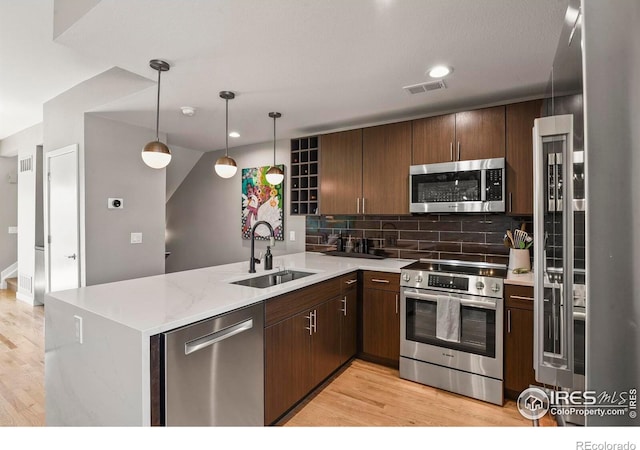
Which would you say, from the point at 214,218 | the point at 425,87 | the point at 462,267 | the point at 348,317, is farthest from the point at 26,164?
the point at 462,267

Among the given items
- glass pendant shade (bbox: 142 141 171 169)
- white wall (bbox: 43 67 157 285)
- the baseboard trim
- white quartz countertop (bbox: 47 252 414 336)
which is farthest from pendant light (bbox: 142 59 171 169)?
the baseboard trim

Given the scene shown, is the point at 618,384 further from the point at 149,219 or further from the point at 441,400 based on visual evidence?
the point at 149,219

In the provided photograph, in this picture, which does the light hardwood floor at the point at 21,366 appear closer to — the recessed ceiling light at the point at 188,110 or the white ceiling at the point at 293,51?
the white ceiling at the point at 293,51

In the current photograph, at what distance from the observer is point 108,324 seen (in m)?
1.40

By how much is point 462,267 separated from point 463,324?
0.60 meters

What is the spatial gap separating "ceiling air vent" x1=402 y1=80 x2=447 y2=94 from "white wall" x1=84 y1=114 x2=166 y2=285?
289 centimetres

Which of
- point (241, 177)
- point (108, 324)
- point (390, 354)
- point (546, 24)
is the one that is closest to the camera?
point (108, 324)

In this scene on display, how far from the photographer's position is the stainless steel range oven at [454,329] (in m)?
2.29

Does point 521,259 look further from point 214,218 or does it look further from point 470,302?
point 214,218

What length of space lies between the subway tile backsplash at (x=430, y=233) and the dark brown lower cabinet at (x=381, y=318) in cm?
67

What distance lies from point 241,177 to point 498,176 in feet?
10.7

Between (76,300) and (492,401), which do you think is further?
(492,401)

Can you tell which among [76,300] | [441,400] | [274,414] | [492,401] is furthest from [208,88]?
[492,401]

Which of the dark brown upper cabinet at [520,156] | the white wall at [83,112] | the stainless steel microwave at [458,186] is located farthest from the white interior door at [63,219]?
the dark brown upper cabinet at [520,156]
